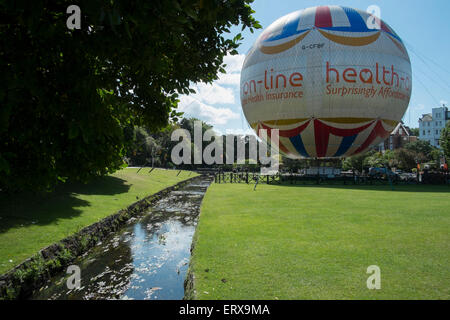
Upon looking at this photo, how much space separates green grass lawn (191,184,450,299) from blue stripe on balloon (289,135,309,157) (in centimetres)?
1506

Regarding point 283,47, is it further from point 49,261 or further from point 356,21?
point 49,261

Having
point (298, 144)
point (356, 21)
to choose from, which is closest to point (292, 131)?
point (298, 144)

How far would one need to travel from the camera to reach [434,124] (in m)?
89.2

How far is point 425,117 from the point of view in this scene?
92.1 metres

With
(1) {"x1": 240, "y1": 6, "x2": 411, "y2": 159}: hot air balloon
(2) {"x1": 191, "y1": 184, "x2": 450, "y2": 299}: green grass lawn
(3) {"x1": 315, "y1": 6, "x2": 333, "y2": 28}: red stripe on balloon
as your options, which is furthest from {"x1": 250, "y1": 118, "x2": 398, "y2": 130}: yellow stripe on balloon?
(2) {"x1": 191, "y1": 184, "x2": 450, "y2": 299}: green grass lawn

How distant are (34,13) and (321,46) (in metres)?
23.6

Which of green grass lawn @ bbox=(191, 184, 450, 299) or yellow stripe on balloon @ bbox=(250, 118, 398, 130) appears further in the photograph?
yellow stripe on balloon @ bbox=(250, 118, 398, 130)

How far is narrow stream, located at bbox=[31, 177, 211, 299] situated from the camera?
6387mm

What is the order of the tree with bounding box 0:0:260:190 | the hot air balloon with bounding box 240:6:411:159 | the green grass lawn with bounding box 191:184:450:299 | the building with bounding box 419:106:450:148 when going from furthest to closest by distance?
the building with bounding box 419:106:450:148 → the hot air balloon with bounding box 240:6:411:159 → the green grass lawn with bounding box 191:184:450:299 → the tree with bounding box 0:0:260:190

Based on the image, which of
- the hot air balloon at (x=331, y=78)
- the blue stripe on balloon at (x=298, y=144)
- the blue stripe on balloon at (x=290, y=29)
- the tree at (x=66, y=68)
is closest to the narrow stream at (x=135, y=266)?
the tree at (x=66, y=68)

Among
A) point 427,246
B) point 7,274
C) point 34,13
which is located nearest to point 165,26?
point 34,13

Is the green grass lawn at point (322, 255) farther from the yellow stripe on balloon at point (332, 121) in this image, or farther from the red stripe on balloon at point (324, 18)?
the red stripe on balloon at point (324, 18)

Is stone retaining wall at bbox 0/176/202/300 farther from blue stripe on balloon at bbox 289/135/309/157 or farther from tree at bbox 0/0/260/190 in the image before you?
blue stripe on balloon at bbox 289/135/309/157
